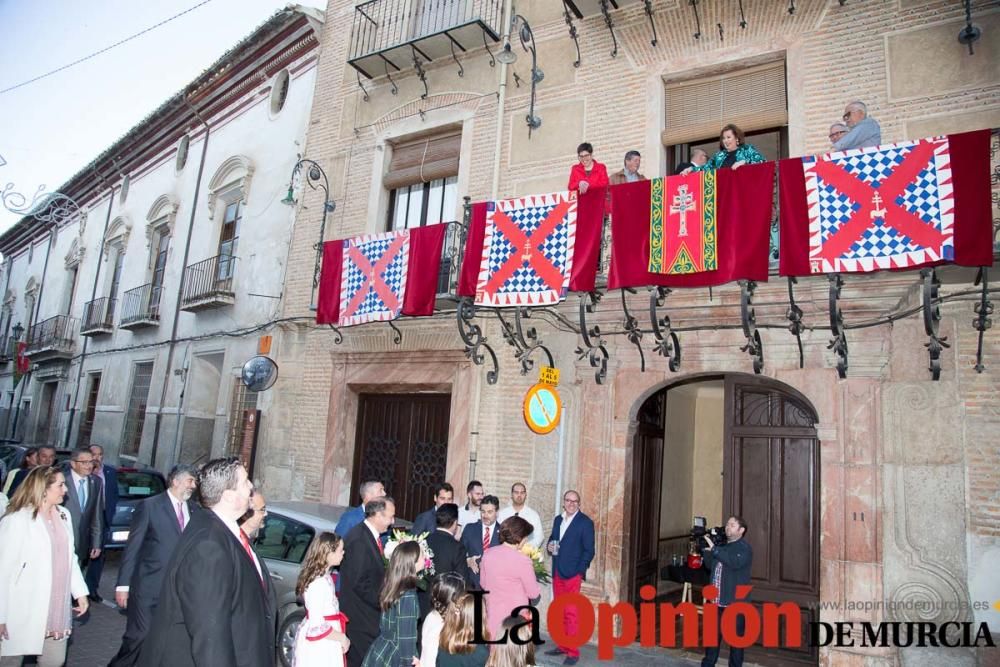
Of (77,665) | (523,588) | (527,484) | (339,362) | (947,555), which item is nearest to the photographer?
(523,588)

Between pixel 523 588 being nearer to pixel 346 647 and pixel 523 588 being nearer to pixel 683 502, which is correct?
pixel 346 647

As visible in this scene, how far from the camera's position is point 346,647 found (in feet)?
12.6

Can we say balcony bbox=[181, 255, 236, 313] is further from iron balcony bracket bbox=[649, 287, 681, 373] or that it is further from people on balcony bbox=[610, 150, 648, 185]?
iron balcony bracket bbox=[649, 287, 681, 373]

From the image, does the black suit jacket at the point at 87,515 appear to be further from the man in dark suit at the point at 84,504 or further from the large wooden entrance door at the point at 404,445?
the large wooden entrance door at the point at 404,445

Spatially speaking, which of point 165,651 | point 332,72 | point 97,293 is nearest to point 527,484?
point 165,651

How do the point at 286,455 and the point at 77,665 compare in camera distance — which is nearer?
the point at 77,665

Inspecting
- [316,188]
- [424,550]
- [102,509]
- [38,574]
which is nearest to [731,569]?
[424,550]

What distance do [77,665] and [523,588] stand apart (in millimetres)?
3955

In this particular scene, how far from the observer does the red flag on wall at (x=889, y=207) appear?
5746 mm

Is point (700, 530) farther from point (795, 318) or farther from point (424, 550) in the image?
point (424, 550)

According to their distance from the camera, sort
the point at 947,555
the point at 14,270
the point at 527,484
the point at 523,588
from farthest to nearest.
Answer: the point at 14,270 < the point at 527,484 < the point at 947,555 < the point at 523,588

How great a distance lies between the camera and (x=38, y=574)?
4457 millimetres

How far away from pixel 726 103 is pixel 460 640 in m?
7.53

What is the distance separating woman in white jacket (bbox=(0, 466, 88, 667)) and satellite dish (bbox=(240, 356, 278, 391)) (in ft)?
23.6
